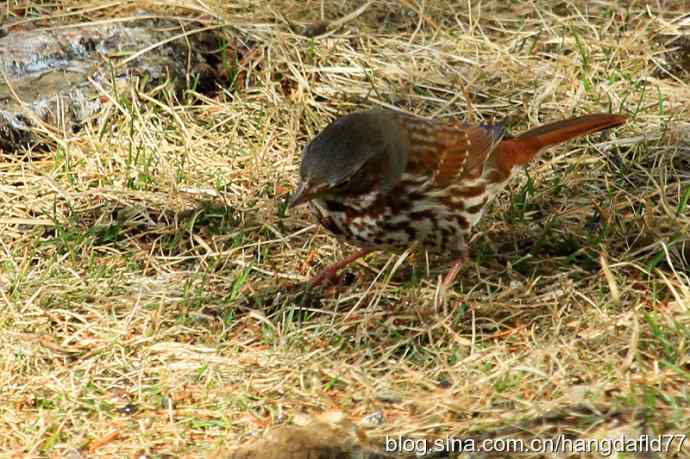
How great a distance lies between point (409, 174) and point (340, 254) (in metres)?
0.72

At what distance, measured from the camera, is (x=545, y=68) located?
7.37 meters

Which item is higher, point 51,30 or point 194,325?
point 51,30

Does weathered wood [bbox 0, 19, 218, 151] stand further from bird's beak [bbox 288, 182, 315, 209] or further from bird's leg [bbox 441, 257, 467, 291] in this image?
bird's leg [bbox 441, 257, 467, 291]

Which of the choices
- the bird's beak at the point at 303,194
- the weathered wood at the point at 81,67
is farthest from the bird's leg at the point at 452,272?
the weathered wood at the point at 81,67

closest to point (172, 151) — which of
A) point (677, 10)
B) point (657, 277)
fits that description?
point (657, 277)

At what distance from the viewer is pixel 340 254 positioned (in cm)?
604

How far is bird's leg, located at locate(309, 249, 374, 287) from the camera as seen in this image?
227 inches

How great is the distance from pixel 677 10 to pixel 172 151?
10.9ft

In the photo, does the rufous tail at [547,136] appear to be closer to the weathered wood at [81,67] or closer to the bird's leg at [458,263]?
the bird's leg at [458,263]

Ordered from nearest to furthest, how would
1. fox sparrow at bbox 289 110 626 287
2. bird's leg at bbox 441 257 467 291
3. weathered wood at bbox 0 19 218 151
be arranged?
fox sparrow at bbox 289 110 626 287 < bird's leg at bbox 441 257 467 291 < weathered wood at bbox 0 19 218 151

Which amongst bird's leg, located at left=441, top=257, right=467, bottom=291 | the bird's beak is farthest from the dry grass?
the bird's beak

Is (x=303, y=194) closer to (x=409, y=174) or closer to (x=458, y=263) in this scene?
(x=409, y=174)

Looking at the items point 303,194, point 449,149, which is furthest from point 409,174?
point 303,194

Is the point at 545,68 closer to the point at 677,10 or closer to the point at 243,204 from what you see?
the point at 677,10
